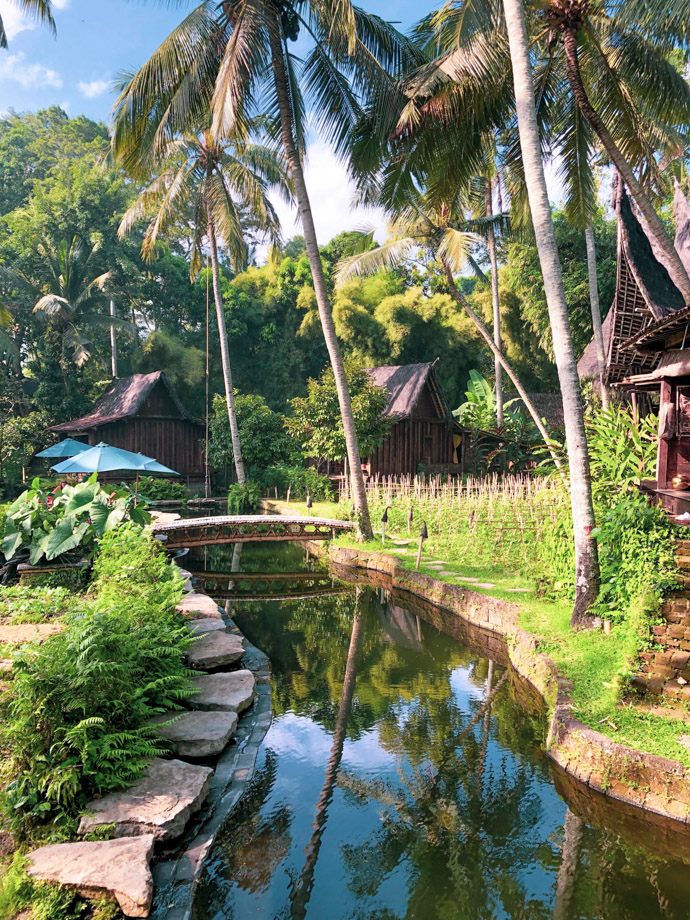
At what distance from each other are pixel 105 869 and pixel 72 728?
1.05m

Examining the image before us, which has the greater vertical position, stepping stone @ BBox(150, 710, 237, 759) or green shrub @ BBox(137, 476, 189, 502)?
green shrub @ BBox(137, 476, 189, 502)

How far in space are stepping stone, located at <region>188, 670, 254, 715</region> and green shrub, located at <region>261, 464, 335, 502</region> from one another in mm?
14840

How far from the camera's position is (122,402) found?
82.5ft

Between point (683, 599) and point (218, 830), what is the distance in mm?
4428

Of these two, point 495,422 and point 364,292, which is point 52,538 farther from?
point 364,292

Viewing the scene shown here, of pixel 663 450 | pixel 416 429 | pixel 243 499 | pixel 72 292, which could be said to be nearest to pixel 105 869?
pixel 663 450

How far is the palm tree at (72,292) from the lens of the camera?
972 inches

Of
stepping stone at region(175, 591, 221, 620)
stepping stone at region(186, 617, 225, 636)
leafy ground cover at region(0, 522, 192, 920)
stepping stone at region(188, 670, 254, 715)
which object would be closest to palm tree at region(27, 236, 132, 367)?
stepping stone at region(175, 591, 221, 620)

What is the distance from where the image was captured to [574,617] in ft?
23.7

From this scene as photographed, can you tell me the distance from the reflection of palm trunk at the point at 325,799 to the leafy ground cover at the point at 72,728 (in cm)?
120

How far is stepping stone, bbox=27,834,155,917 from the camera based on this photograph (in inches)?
129

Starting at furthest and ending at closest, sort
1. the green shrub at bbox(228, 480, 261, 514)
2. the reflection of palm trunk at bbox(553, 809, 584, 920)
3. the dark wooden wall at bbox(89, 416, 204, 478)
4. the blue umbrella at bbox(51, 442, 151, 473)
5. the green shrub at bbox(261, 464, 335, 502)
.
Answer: the dark wooden wall at bbox(89, 416, 204, 478)
the green shrub at bbox(261, 464, 335, 502)
the green shrub at bbox(228, 480, 261, 514)
the blue umbrella at bbox(51, 442, 151, 473)
the reflection of palm trunk at bbox(553, 809, 584, 920)

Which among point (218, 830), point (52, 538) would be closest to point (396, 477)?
point (52, 538)

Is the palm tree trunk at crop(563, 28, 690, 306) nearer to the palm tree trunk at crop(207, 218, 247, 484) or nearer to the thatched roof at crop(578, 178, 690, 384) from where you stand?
the thatched roof at crop(578, 178, 690, 384)
